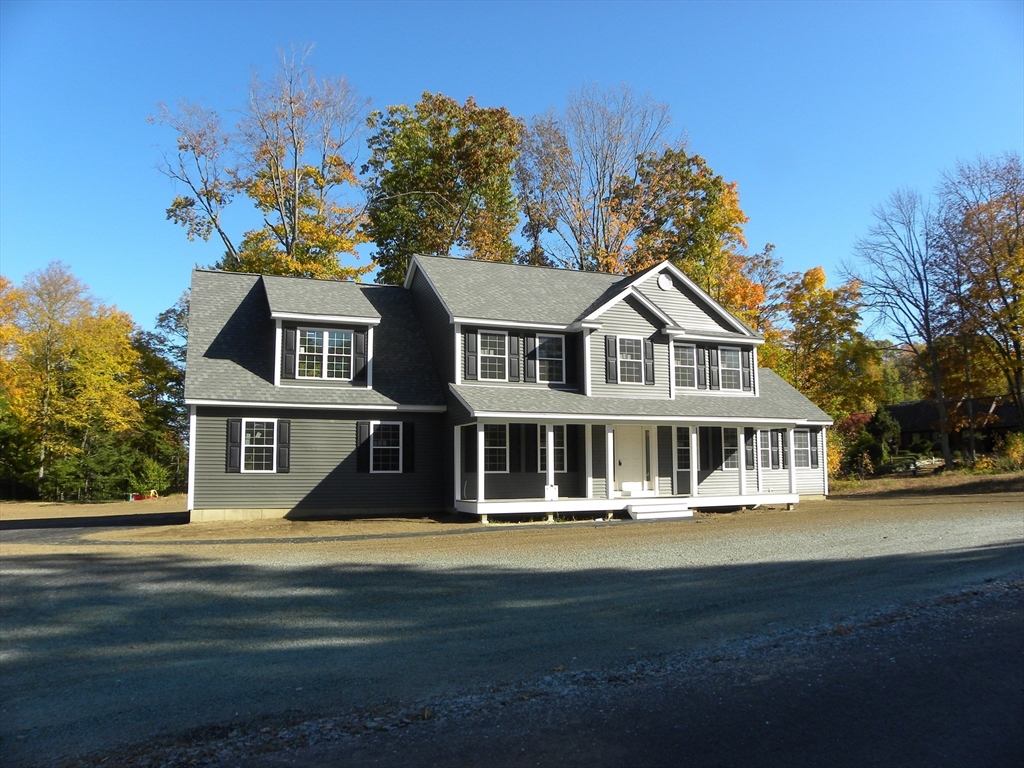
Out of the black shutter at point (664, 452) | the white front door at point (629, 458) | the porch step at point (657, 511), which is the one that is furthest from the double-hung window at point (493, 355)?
the black shutter at point (664, 452)

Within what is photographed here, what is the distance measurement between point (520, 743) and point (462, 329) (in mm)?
17464

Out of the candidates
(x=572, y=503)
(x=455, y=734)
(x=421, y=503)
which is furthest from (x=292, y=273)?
(x=455, y=734)

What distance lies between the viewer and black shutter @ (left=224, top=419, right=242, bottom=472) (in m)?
19.8

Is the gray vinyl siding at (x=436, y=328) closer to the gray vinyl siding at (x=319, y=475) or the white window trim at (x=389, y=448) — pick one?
the gray vinyl siding at (x=319, y=475)

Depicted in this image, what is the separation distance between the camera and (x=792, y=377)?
41281 mm

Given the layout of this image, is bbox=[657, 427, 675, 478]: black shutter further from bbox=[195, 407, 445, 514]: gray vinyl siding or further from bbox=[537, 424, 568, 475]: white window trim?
bbox=[195, 407, 445, 514]: gray vinyl siding

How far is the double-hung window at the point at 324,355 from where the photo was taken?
21.2 meters

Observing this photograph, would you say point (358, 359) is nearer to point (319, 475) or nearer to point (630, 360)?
point (319, 475)

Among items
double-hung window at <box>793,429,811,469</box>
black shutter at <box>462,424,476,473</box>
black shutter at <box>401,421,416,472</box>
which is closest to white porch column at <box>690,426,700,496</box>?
double-hung window at <box>793,429,811,469</box>

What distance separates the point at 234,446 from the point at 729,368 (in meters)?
15.9

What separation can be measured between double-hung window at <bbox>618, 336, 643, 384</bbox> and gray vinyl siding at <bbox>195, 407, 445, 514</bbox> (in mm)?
5837

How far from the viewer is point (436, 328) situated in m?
23.3

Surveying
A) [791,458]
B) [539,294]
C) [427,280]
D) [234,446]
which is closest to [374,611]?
[234,446]

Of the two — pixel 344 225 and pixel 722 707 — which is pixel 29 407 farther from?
pixel 722 707
